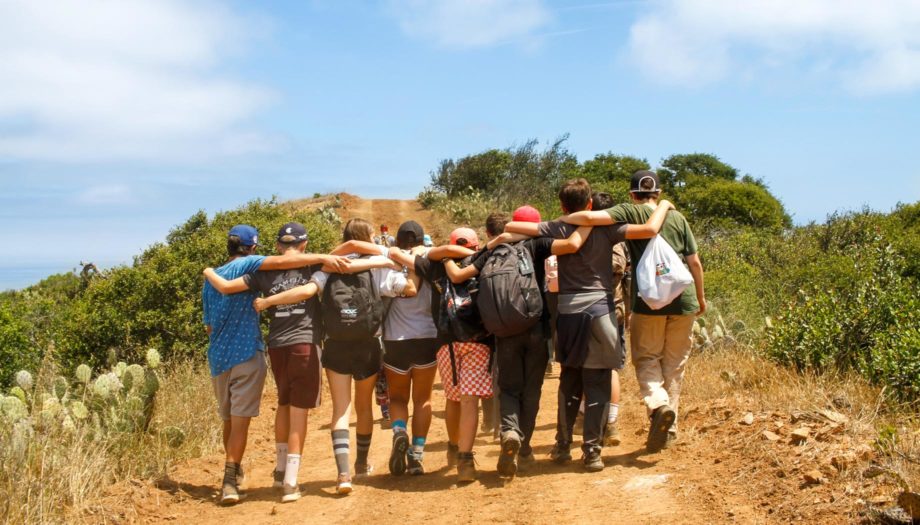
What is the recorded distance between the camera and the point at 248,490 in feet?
23.5

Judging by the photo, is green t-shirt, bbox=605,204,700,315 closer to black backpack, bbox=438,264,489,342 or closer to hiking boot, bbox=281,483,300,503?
black backpack, bbox=438,264,489,342

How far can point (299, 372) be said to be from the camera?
257 inches

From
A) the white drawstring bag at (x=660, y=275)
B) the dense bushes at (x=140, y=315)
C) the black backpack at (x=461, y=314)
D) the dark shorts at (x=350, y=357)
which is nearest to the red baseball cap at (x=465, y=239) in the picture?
the black backpack at (x=461, y=314)

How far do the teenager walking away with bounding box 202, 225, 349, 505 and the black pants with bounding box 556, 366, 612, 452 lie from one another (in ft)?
6.31

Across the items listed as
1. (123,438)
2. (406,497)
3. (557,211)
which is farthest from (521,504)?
(557,211)


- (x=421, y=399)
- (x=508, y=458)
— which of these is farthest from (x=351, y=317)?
(x=508, y=458)

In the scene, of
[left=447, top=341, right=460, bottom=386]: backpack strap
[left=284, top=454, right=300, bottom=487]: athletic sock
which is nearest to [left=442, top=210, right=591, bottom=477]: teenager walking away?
[left=447, top=341, right=460, bottom=386]: backpack strap

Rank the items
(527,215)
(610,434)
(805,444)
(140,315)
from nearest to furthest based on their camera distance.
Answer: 1. (805,444)
2. (527,215)
3. (610,434)
4. (140,315)

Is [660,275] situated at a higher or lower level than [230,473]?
higher

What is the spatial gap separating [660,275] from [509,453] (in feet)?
5.58

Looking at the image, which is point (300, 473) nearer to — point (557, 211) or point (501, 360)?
point (501, 360)

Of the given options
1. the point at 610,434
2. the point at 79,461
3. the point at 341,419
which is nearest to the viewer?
the point at 79,461

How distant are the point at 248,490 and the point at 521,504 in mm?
2405

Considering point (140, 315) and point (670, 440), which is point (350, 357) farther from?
point (140, 315)
